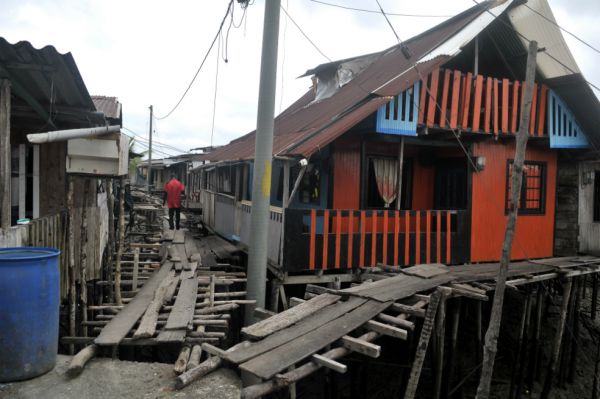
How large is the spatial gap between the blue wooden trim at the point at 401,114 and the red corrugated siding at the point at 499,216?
2.71 metres

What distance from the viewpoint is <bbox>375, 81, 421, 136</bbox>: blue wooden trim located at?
8.88 meters

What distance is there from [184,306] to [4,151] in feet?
10.1

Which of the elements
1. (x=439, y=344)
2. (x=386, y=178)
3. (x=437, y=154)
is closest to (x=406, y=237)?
(x=386, y=178)

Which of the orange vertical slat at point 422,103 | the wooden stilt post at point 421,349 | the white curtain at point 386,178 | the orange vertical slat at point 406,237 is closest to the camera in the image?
the wooden stilt post at point 421,349

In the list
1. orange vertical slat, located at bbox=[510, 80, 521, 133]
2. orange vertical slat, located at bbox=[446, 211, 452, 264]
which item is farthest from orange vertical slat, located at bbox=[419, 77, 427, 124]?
orange vertical slat, located at bbox=[510, 80, 521, 133]

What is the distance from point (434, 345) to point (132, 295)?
520 cm

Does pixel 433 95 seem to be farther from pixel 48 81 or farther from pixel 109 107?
pixel 48 81

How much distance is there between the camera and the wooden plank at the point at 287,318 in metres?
5.09

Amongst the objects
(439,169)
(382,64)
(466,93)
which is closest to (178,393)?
(466,93)

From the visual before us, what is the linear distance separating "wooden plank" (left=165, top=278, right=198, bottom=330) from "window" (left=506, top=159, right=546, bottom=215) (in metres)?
8.84

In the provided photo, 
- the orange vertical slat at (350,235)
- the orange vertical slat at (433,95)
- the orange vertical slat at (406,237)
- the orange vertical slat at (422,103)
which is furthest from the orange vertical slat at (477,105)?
the orange vertical slat at (350,235)

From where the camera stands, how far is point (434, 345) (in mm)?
6961

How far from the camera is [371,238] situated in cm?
927

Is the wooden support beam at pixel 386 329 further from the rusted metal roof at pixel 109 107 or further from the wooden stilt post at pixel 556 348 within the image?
the wooden stilt post at pixel 556 348
